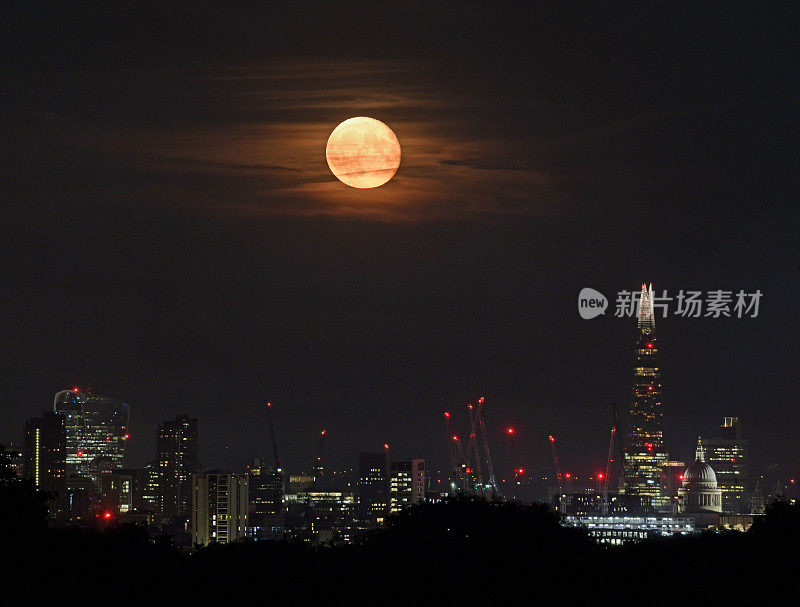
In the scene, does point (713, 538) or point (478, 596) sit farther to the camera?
point (713, 538)

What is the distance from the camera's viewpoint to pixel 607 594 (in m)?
63.8

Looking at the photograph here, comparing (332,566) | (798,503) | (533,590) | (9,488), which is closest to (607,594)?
(533,590)

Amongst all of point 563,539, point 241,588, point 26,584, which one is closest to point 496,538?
point 563,539

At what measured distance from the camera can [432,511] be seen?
3666 inches

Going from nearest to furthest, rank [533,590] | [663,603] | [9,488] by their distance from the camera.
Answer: [663,603], [533,590], [9,488]

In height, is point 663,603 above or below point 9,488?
below

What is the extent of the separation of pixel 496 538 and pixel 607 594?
21.5m

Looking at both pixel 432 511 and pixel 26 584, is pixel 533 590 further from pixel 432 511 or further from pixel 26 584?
pixel 432 511

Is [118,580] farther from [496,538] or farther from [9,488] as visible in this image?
[496,538]

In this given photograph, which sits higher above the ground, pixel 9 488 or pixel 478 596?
pixel 9 488

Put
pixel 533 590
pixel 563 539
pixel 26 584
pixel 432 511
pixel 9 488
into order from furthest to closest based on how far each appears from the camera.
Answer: pixel 432 511 < pixel 563 539 < pixel 9 488 < pixel 533 590 < pixel 26 584

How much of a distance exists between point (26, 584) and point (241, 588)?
9.86 m

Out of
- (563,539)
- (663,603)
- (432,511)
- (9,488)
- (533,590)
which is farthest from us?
(432,511)

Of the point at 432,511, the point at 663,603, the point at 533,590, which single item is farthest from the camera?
the point at 432,511
